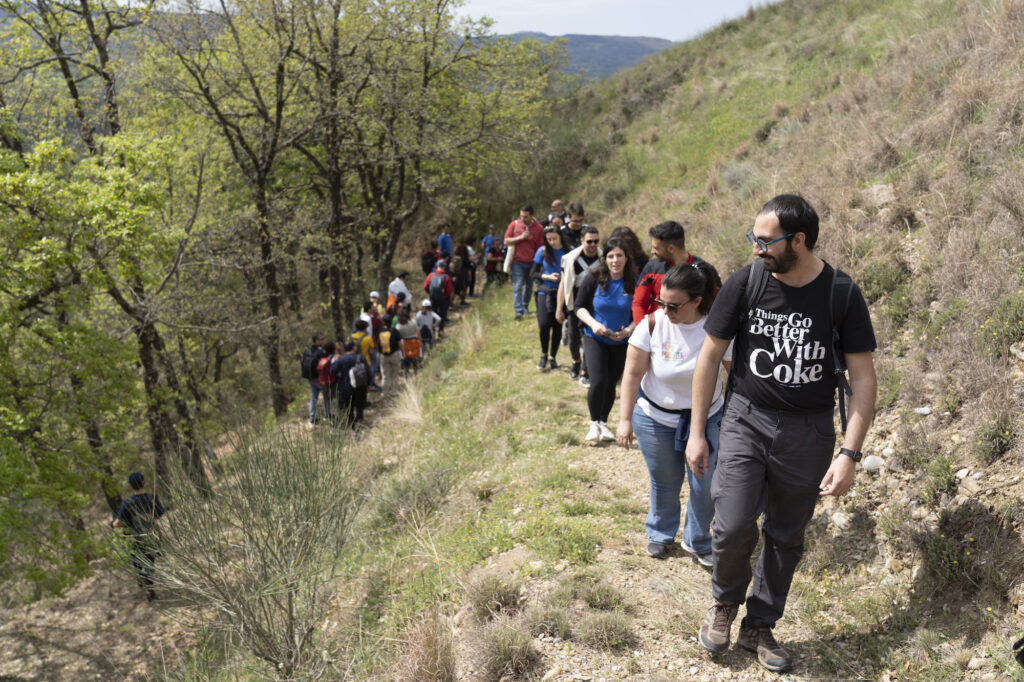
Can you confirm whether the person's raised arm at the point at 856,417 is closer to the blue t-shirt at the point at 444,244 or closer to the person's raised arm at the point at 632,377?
the person's raised arm at the point at 632,377

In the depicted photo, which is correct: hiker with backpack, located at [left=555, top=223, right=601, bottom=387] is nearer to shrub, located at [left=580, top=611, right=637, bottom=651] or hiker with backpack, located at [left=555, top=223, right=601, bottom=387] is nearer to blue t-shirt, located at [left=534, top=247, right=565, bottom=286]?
blue t-shirt, located at [left=534, top=247, right=565, bottom=286]

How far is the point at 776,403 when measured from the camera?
3037mm

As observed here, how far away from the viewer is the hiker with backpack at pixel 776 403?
9.57ft

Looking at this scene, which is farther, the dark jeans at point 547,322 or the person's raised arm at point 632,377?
the dark jeans at point 547,322

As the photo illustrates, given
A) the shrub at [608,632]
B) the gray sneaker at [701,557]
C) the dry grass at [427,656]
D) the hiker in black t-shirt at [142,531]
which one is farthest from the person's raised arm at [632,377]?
the hiker in black t-shirt at [142,531]

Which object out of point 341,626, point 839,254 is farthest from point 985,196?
point 341,626

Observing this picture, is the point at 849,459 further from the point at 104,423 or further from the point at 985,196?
the point at 104,423

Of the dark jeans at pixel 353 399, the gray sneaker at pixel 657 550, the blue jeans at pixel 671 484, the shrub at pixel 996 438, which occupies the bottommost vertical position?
the dark jeans at pixel 353 399

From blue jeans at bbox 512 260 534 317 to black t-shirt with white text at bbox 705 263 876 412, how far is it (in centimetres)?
846

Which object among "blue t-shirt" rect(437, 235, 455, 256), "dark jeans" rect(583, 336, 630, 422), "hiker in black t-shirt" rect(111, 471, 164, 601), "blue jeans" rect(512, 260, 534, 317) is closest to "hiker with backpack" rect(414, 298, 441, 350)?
"blue jeans" rect(512, 260, 534, 317)

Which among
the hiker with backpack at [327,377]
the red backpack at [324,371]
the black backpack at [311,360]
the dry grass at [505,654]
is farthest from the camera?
the black backpack at [311,360]

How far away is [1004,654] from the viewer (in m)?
2.96

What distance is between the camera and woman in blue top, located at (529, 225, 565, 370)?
28.5 feet

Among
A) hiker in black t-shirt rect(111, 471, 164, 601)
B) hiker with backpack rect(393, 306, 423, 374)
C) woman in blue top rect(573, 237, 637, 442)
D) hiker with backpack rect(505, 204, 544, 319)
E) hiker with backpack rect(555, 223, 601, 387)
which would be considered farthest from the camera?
hiker with backpack rect(393, 306, 423, 374)
